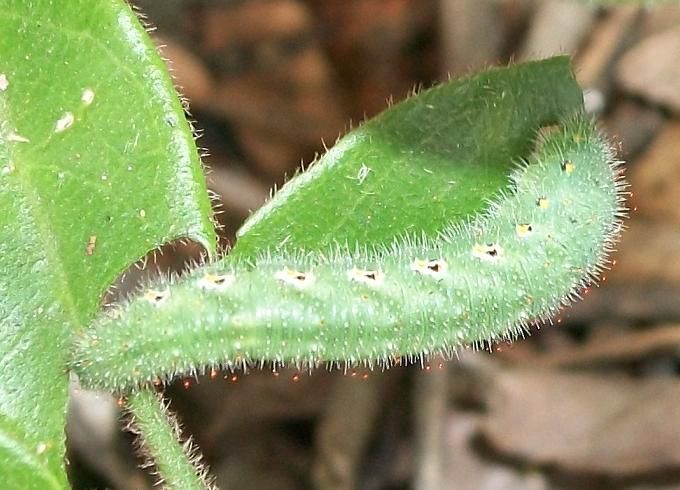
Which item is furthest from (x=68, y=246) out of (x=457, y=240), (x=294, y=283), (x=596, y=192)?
(x=596, y=192)

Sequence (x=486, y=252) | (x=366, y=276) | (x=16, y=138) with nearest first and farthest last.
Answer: (x=16, y=138) < (x=366, y=276) < (x=486, y=252)

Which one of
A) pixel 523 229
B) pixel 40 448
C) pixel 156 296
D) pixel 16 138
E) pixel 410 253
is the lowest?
pixel 40 448

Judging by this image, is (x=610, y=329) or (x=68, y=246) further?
(x=610, y=329)

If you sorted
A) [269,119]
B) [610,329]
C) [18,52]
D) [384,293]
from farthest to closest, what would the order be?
[269,119] < [610,329] < [384,293] < [18,52]

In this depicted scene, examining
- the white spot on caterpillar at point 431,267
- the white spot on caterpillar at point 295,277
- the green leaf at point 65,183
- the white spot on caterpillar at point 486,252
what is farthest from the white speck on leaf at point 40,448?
the white spot on caterpillar at point 486,252

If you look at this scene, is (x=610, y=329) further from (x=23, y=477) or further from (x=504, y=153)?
(x=23, y=477)

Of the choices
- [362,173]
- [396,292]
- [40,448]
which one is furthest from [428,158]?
[40,448]

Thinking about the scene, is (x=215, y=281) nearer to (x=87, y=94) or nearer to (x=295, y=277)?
(x=295, y=277)

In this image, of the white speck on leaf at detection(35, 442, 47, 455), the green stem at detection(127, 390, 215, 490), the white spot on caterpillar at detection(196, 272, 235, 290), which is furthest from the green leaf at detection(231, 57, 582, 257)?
the white speck on leaf at detection(35, 442, 47, 455)
